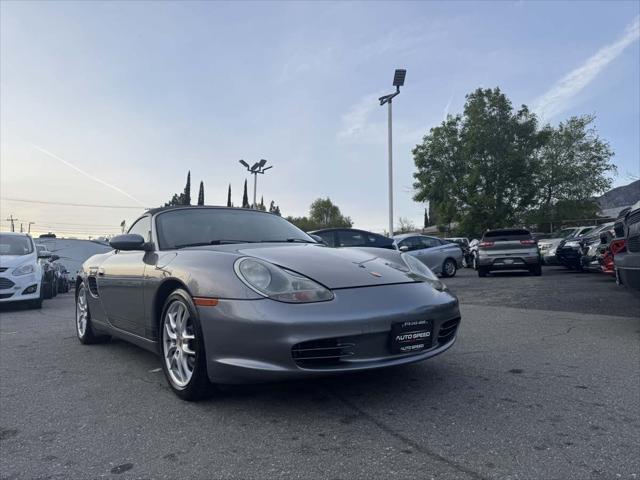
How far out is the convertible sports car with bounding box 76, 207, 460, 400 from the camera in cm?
280

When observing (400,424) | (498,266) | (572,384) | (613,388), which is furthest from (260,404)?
(498,266)

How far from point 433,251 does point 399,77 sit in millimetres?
8873

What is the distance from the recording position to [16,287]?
920cm

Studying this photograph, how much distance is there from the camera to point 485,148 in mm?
31562

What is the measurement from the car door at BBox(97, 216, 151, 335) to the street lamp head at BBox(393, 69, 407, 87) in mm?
17664

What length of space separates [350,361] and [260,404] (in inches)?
27.8

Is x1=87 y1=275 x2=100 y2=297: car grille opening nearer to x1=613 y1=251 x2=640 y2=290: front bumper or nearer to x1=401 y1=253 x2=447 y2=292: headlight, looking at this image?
x1=401 y1=253 x2=447 y2=292: headlight

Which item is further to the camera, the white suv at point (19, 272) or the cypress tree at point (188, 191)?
the cypress tree at point (188, 191)

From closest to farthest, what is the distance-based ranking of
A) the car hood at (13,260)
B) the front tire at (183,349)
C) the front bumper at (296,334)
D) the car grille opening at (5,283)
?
the front bumper at (296,334)
the front tire at (183,349)
the car grille opening at (5,283)
the car hood at (13,260)

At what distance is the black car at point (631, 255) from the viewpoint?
4.81 m

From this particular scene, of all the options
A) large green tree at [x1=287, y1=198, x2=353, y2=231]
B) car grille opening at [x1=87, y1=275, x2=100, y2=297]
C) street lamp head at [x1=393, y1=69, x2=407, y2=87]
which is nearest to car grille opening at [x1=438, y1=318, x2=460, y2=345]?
car grille opening at [x1=87, y1=275, x2=100, y2=297]

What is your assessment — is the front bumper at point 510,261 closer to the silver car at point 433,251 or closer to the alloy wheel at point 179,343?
the silver car at point 433,251

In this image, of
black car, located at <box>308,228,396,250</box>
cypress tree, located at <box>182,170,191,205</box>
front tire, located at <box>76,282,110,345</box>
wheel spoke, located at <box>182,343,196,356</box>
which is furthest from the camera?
cypress tree, located at <box>182,170,191,205</box>

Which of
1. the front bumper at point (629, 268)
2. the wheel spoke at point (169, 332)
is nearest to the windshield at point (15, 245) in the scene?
the wheel spoke at point (169, 332)
